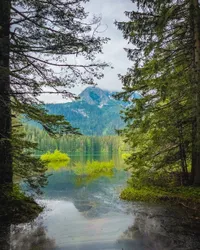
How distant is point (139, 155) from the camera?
11281 mm

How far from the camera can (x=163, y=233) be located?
521 cm

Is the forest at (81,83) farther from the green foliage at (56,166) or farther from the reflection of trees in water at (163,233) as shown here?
the green foliage at (56,166)

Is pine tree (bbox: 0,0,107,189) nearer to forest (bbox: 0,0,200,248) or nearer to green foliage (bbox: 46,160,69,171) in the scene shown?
forest (bbox: 0,0,200,248)

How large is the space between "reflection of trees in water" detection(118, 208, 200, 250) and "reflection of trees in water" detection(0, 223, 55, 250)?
1.61 meters

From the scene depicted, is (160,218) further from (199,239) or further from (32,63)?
(32,63)

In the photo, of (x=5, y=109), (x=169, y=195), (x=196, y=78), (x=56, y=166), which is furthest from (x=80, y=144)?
(x=5, y=109)

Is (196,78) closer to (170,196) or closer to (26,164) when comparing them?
(170,196)

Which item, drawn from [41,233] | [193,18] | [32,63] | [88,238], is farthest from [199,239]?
[193,18]

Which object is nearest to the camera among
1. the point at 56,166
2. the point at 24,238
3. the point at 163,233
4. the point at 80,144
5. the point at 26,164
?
the point at 24,238

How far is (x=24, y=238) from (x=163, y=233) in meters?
3.04

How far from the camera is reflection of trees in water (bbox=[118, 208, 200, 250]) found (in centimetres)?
450

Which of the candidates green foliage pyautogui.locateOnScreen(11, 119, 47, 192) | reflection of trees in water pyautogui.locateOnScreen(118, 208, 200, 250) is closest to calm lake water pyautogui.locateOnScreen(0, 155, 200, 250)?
reflection of trees in water pyautogui.locateOnScreen(118, 208, 200, 250)

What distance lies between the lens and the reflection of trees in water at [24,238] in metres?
4.54

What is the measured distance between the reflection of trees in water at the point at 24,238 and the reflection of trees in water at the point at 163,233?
63.2 inches
